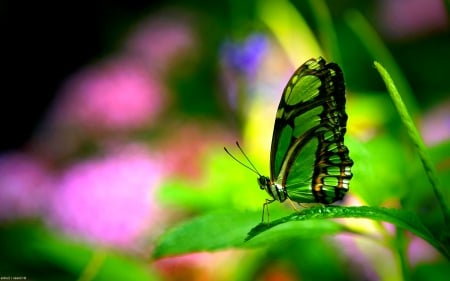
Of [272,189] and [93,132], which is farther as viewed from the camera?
[93,132]

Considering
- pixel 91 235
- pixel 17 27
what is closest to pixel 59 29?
pixel 17 27

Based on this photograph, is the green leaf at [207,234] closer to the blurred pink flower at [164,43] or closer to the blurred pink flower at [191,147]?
the blurred pink flower at [191,147]

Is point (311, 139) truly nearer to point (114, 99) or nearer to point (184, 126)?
point (184, 126)

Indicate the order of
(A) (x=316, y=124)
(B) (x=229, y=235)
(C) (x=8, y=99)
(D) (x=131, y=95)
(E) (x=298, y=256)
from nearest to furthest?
(B) (x=229, y=235) < (A) (x=316, y=124) < (E) (x=298, y=256) < (D) (x=131, y=95) < (C) (x=8, y=99)

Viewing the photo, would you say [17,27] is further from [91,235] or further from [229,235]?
[229,235]

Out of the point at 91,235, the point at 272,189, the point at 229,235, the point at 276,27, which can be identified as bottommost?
the point at 229,235

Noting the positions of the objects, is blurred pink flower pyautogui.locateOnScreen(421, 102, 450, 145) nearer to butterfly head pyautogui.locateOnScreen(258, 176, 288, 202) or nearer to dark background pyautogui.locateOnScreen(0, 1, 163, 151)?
butterfly head pyautogui.locateOnScreen(258, 176, 288, 202)

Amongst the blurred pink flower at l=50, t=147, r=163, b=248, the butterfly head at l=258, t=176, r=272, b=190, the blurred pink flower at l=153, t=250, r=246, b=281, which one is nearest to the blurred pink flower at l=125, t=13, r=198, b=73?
the blurred pink flower at l=50, t=147, r=163, b=248

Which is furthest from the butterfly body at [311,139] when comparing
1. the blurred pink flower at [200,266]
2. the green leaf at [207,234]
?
the blurred pink flower at [200,266]
